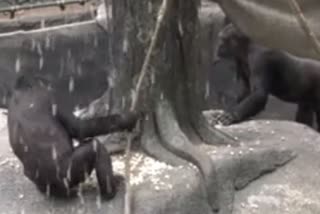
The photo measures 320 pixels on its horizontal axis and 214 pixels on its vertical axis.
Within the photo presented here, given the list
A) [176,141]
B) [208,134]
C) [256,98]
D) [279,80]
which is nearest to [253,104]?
[256,98]

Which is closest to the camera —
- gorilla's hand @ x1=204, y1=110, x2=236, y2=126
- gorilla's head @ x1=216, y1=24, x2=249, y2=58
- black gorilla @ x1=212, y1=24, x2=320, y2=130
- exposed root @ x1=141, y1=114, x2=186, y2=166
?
exposed root @ x1=141, y1=114, x2=186, y2=166

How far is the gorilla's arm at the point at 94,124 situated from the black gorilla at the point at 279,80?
85.6 inches

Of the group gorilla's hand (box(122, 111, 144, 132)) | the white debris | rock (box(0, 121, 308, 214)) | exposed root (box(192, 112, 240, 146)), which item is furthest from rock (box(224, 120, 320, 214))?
gorilla's hand (box(122, 111, 144, 132))

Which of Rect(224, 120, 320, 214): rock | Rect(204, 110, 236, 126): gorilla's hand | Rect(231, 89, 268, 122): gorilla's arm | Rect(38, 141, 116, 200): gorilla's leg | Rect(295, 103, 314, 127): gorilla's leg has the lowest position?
Rect(295, 103, 314, 127): gorilla's leg

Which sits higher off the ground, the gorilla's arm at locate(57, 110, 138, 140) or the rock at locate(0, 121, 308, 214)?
the gorilla's arm at locate(57, 110, 138, 140)

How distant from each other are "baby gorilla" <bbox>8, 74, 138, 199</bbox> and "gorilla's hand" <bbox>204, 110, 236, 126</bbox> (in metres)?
1.38

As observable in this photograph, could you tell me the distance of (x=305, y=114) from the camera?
19.8 ft

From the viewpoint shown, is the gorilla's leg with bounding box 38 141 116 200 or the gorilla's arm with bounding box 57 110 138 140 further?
the gorilla's arm with bounding box 57 110 138 140

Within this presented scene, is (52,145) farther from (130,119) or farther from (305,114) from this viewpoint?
(305,114)

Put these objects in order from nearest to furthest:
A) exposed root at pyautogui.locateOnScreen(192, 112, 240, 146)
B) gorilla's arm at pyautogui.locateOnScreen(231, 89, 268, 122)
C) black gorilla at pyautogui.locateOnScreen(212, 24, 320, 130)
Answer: exposed root at pyautogui.locateOnScreen(192, 112, 240, 146)
gorilla's arm at pyautogui.locateOnScreen(231, 89, 268, 122)
black gorilla at pyautogui.locateOnScreen(212, 24, 320, 130)

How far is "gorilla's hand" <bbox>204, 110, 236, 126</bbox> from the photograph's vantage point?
5023 millimetres

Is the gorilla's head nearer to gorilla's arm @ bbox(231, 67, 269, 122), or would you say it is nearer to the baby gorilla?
gorilla's arm @ bbox(231, 67, 269, 122)

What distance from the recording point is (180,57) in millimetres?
3941

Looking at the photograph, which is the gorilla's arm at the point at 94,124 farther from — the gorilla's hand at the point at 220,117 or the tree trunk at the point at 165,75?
the gorilla's hand at the point at 220,117
